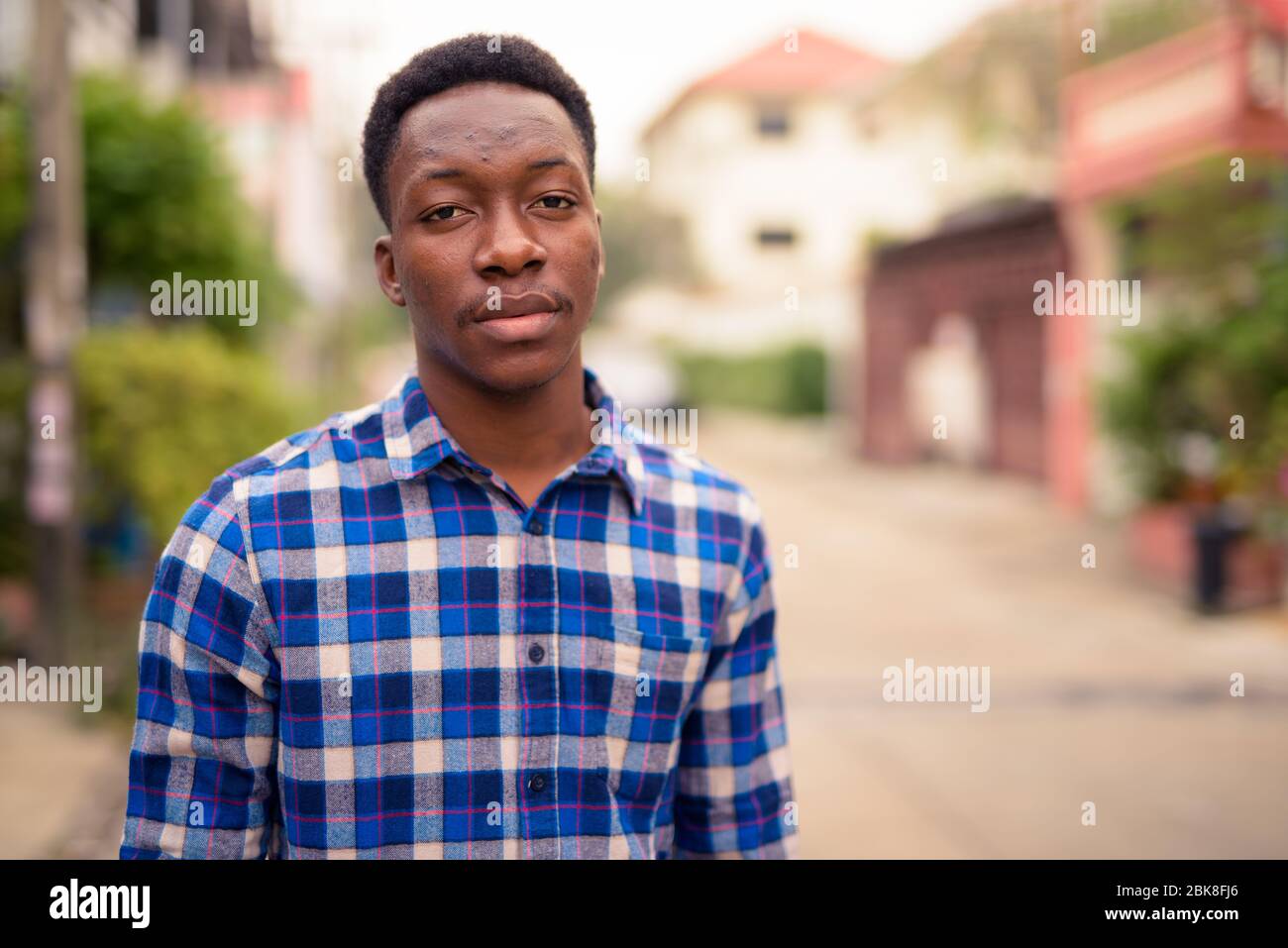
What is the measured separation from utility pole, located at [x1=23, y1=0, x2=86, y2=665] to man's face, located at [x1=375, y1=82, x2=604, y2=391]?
17.4ft

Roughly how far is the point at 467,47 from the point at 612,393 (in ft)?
1.68

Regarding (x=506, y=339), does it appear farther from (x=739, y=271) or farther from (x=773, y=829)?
A: (x=739, y=271)

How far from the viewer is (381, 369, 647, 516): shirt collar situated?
1594 millimetres

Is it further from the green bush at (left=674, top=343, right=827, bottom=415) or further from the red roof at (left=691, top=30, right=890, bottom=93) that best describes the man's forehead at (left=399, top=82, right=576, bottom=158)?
the red roof at (left=691, top=30, right=890, bottom=93)

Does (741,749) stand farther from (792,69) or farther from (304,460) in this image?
(792,69)

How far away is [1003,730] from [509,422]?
5.07 meters

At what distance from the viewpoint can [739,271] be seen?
109 feet

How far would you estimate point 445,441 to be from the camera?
1.60m

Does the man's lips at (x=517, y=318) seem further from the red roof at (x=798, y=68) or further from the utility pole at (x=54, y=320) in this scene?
the red roof at (x=798, y=68)

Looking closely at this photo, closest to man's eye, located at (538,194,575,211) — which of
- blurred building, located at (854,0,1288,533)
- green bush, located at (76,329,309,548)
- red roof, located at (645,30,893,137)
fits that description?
green bush, located at (76,329,309,548)

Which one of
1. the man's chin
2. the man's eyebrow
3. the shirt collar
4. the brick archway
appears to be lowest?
the shirt collar
